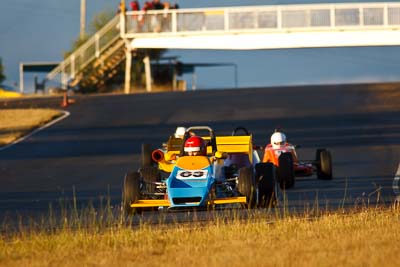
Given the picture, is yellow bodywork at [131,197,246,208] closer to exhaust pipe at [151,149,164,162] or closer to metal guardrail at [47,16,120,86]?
exhaust pipe at [151,149,164,162]

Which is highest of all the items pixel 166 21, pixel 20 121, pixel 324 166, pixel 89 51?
pixel 166 21

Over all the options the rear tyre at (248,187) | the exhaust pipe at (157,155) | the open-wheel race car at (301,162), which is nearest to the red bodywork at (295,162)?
the open-wheel race car at (301,162)

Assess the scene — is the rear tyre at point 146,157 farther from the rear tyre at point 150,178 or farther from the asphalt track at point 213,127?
the rear tyre at point 150,178

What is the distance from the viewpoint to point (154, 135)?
39781 mm

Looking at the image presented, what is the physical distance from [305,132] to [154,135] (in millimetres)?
4426

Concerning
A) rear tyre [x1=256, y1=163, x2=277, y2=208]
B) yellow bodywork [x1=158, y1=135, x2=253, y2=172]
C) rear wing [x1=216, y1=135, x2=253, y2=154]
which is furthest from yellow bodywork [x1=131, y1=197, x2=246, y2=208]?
rear wing [x1=216, y1=135, x2=253, y2=154]

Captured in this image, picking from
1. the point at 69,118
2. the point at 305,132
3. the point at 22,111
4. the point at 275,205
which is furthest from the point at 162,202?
the point at 22,111

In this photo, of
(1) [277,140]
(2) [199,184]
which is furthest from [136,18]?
(2) [199,184]

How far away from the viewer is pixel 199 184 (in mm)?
19453

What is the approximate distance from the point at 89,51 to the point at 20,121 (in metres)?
26.3

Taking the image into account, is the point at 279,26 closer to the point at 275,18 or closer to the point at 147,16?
the point at 275,18

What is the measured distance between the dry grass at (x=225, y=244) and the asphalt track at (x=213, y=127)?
13.3 ft

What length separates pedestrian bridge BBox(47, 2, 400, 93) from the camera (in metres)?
60.9

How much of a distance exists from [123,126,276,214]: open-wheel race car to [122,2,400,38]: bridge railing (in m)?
39.8
